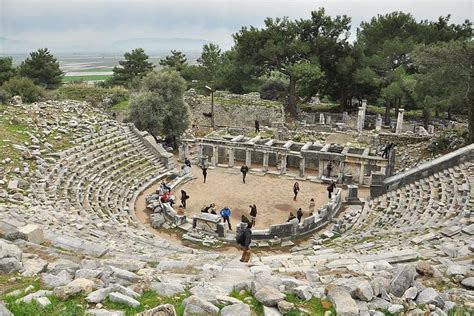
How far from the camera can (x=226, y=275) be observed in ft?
28.9

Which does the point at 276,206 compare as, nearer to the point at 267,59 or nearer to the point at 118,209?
the point at 118,209

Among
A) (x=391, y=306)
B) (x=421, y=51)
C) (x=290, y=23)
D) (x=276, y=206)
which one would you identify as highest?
(x=290, y=23)

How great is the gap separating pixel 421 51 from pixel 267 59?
18.8 metres

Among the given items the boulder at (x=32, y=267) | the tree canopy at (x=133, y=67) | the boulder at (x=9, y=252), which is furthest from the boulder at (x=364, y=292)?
the tree canopy at (x=133, y=67)

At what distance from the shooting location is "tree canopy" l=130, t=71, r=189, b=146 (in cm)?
3152

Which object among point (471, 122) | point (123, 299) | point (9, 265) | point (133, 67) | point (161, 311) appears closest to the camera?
point (161, 311)

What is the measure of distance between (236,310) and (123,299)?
1.84m

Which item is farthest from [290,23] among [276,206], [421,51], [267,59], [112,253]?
[112,253]

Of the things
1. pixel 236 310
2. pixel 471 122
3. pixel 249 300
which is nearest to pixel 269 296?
pixel 249 300

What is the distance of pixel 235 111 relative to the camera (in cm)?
4338

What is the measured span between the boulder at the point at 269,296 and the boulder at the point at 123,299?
6.50 feet

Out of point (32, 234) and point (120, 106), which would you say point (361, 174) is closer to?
point (32, 234)

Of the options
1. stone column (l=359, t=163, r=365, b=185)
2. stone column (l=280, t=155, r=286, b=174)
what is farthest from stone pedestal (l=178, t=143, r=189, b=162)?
stone column (l=359, t=163, r=365, b=185)

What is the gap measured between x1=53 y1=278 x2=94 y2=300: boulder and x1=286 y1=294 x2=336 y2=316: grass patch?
3.38 meters
